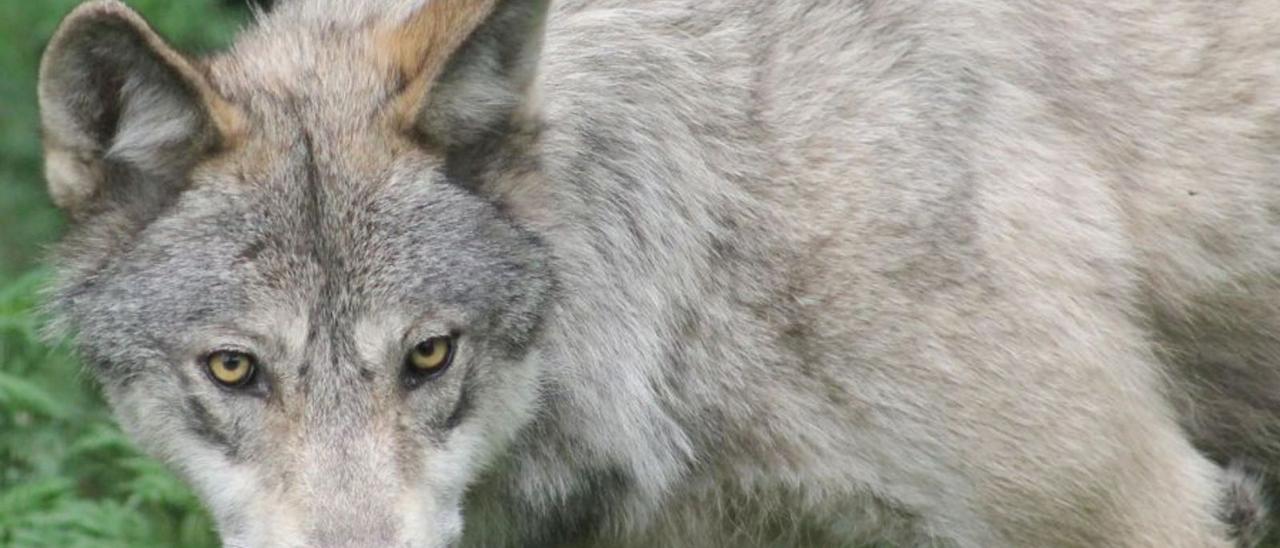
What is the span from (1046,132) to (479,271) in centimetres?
134

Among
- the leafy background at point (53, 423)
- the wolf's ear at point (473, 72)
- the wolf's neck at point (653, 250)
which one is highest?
the wolf's ear at point (473, 72)

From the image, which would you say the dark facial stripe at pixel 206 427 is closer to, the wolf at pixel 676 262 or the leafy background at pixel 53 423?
the wolf at pixel 676 262

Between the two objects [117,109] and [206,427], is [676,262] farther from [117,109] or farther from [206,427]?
[117,109]

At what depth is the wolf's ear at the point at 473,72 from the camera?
12.3 ft

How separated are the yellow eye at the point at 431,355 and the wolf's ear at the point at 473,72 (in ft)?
1.31

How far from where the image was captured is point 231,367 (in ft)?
12.3

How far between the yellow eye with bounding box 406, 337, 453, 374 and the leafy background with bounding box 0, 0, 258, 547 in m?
0.94

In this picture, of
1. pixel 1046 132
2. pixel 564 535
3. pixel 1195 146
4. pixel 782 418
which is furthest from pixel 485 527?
pixel 1195 146

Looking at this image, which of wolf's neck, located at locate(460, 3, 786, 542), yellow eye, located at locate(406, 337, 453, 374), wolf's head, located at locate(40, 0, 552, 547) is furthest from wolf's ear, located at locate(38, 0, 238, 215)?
wolf's neck, located at locate(460, 3, 786, 542)

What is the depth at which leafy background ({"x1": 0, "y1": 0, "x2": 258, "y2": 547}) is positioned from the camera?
5207 millimetres

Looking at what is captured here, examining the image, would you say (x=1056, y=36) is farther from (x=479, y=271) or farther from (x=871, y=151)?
(x=479, y=271)

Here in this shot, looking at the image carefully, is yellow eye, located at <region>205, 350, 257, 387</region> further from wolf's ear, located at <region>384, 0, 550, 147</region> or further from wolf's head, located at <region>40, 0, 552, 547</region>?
wolf's ear, located at <region>384, 0, 550, 147</region>

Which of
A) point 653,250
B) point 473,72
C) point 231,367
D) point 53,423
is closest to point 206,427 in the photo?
point 231,367

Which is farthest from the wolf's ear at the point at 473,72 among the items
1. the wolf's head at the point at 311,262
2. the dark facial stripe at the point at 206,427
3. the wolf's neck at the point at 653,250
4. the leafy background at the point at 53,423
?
the leafy background at the point at 53,423
